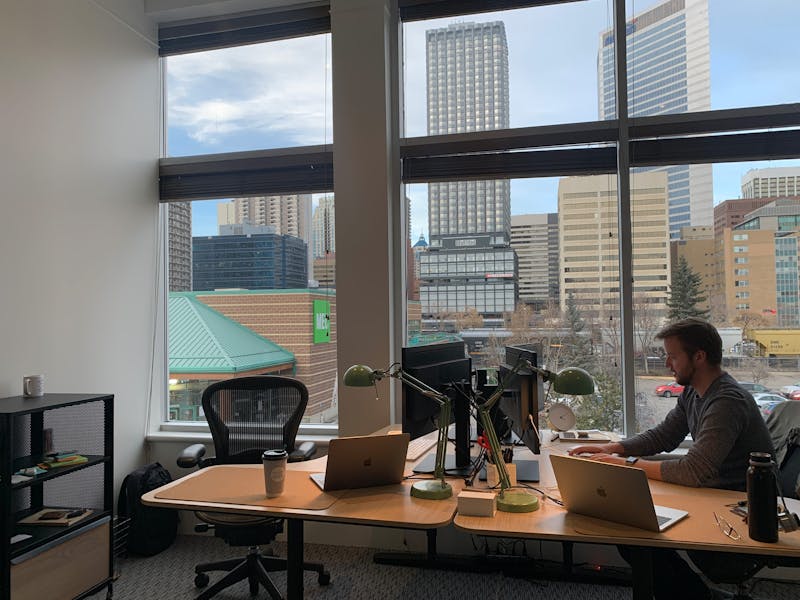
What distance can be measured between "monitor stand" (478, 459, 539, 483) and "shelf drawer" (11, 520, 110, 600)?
198cm

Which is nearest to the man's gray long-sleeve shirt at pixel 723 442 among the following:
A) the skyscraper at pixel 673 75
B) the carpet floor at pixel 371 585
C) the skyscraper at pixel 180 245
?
the carpet floor at pixel 371 585

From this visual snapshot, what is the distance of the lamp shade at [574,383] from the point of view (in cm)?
197

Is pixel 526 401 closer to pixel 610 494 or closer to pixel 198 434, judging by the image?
pixel 610 494

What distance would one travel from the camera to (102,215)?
11.2ft

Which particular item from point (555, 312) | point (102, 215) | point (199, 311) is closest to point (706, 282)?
point (555, 312)

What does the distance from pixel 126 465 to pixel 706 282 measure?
376 cm

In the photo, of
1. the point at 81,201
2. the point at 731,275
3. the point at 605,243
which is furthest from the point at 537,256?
the point at 81,201

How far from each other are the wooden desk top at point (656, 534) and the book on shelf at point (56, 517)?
6.60 ft

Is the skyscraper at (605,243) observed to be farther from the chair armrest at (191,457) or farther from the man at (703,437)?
the chair armrest at (191,457)

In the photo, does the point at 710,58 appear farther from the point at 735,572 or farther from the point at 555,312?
the point at 735,572

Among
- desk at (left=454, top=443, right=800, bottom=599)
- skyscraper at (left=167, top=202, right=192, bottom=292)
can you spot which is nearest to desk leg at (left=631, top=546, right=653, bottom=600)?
desk at (left=454, top=443, right=800, bottom=599)

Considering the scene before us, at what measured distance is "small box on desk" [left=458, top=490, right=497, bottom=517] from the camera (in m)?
1.80

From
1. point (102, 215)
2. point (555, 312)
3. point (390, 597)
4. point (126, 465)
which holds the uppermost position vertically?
point (102, 215)

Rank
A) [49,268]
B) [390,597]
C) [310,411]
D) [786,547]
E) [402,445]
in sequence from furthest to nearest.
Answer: [310,411] < [49,268] < [390,597] < [402,445] < [786,547]
